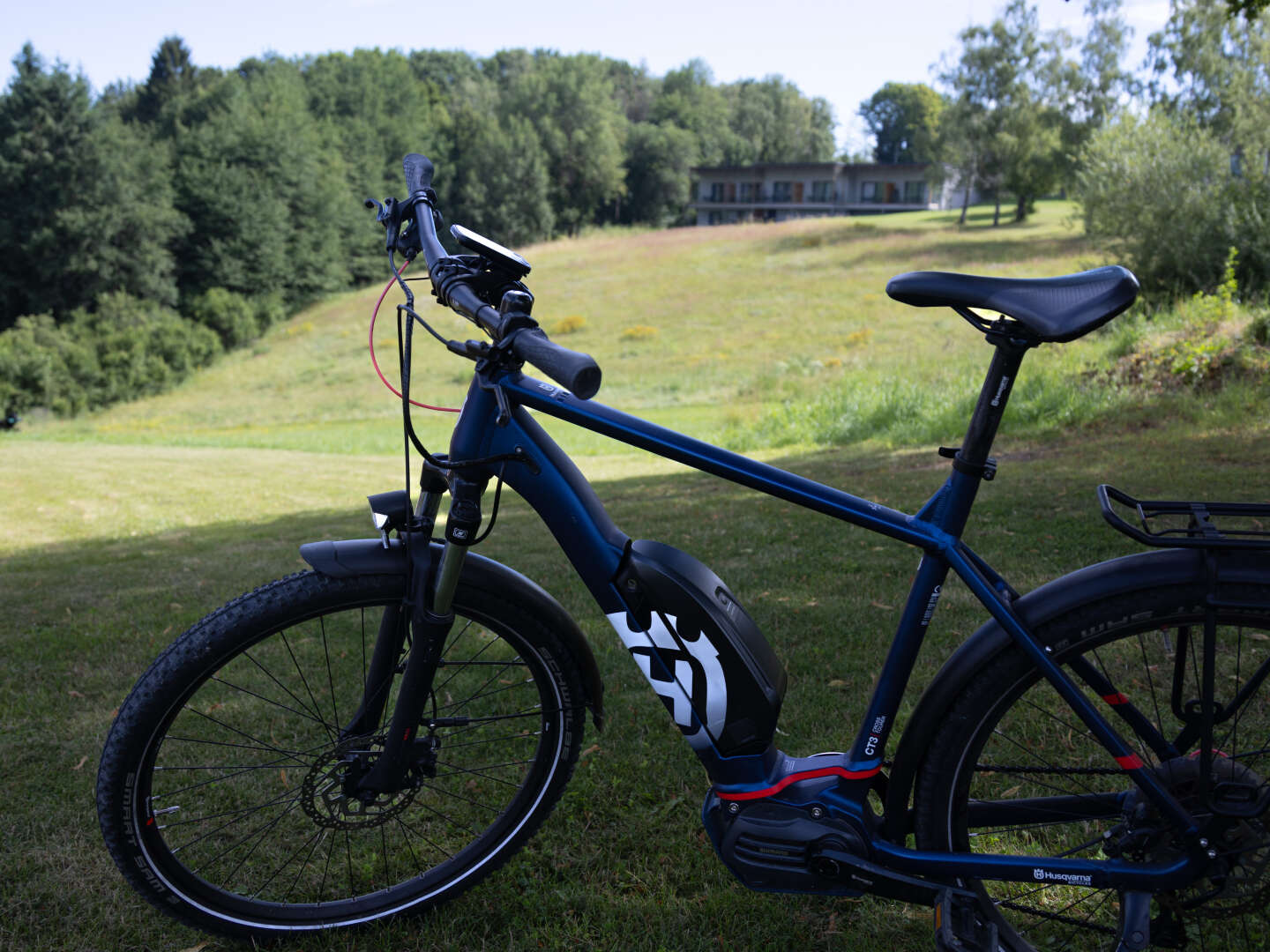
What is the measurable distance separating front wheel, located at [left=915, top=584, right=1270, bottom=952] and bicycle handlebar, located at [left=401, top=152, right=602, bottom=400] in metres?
1.08

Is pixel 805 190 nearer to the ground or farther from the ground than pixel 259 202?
farther from the ground

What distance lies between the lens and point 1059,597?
5.89 feet

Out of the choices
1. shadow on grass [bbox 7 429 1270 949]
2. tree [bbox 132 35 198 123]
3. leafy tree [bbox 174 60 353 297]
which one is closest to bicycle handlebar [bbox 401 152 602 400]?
shadow on grass [bbox 7 429 1270 949]

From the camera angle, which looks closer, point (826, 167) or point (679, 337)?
point (679, 337)

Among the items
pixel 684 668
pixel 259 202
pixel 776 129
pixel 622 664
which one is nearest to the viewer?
pixel 684 668

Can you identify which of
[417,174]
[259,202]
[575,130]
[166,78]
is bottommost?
[417,174]

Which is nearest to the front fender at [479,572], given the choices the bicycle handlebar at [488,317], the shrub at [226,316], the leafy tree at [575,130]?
the bicycle handlebar at [488,317]

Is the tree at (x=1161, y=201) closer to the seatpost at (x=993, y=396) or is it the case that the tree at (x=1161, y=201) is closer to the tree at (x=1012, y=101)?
the seatpost at (x=993, y=396)

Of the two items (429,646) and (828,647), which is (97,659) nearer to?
(429,646)

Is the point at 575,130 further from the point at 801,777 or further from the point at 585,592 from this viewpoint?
the point at 801,777

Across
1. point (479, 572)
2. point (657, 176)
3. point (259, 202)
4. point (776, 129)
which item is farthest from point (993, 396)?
point (776, 129)

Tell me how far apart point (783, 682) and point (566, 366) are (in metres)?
1.00

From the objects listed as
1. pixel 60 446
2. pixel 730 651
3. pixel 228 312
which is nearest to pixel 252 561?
pixel 730 651

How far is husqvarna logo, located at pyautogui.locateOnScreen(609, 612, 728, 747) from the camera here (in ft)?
6.44
